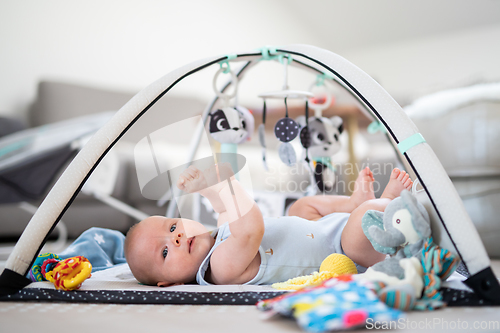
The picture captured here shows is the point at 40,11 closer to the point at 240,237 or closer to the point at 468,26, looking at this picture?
the point at 240,237

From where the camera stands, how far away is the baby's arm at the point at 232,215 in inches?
28.3

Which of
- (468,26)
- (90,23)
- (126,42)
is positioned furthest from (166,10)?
(468,26)

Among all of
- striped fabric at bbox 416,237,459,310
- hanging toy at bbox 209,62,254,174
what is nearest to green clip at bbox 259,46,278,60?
hanging toy at bbox 209,62,254,174

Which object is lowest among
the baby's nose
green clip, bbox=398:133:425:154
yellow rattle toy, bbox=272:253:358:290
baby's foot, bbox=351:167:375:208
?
yellow rattle toy, bbox=272:253:358:290

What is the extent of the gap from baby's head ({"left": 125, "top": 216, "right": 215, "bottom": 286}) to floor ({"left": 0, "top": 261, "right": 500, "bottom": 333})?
0.15 meters

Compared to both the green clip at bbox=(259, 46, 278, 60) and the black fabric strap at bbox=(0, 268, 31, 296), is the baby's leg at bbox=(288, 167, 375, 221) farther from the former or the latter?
the black fabric strap at bbox=(0, 268, 31, 296)

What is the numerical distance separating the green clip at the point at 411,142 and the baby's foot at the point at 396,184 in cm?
19

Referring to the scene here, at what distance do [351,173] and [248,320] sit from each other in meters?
0.76

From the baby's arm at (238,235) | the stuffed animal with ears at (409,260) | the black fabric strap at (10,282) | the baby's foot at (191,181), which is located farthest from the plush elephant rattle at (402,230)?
the black fabric strap at (10,282)

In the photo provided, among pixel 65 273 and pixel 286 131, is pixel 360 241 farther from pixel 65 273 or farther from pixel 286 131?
pixel 65 273

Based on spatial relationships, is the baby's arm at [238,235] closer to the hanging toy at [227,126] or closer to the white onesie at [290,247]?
the white onesie at [290,247]

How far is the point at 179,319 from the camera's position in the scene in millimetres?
543

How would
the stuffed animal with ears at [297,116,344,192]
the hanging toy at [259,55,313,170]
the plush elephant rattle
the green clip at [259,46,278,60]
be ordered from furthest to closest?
the stuffed animal with ears at [297,116,344,192], the hanging toy at [259,55,313,170], the green clip at [259,46,278,60], the plush elephant rattle

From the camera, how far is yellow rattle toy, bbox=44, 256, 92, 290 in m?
0.68
